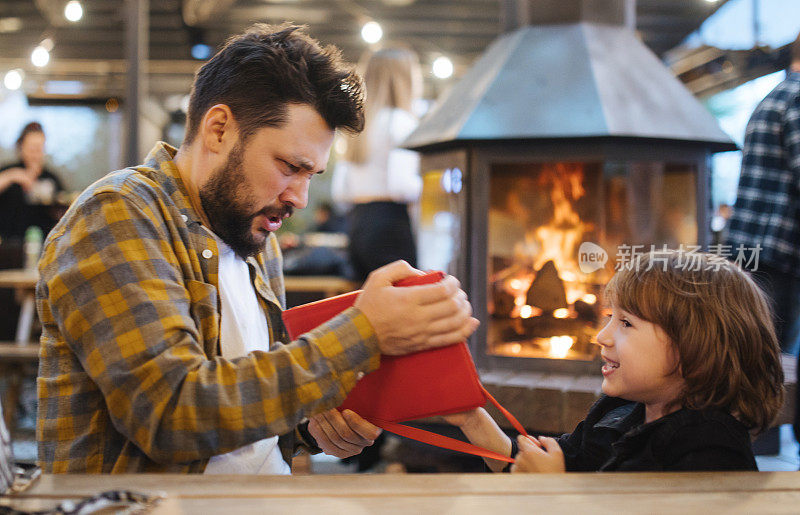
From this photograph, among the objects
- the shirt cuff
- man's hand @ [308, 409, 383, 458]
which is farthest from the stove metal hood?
the shirt cuff

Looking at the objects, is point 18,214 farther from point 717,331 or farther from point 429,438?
point 717,331

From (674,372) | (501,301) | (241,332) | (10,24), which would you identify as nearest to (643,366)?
(674,372)

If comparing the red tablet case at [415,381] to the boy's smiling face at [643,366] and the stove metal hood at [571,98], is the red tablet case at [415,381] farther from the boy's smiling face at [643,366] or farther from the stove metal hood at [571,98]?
the stove metal hood at [571,98]

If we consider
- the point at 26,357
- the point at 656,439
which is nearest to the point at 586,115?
the point at 656,439

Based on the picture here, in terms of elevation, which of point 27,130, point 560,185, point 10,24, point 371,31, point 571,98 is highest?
point 10,24

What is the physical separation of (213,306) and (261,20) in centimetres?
677

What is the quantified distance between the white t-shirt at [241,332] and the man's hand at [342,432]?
85 mm

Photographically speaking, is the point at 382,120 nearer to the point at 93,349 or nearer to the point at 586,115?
the point at 586,115

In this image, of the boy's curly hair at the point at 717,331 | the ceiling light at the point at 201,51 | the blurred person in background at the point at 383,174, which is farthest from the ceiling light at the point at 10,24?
the boy's curly hair at the point at 717,331

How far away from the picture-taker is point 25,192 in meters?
4.26

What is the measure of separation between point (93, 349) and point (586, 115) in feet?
6.69

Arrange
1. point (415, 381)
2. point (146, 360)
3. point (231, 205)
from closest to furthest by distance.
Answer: point (146, 360) → point (415, 381) → point (231, 205)

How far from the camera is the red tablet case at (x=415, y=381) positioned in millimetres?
1044

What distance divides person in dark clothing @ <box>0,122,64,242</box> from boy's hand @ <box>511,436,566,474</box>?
369cm
